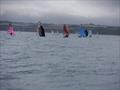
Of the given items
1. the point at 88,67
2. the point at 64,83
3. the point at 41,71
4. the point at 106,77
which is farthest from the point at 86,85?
the point at 88,67

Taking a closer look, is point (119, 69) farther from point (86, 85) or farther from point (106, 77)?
point (86, 85)

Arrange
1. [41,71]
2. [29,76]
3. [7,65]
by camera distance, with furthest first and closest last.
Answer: [7,65] → [41,71] → [29,76]

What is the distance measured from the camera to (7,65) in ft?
65.6

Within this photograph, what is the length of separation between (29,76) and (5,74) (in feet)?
3.73

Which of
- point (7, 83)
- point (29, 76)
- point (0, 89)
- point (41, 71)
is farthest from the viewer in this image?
point (41, 71)

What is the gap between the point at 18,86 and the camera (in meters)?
14.4

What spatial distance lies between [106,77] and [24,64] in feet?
18.3

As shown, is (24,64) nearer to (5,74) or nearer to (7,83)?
(5,74)

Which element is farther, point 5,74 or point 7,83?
point 5,74

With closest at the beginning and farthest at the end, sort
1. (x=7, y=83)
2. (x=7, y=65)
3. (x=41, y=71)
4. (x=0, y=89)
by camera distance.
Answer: (x=0, y=89) → (x=7, y=83) → (x=41, y=71) → (x=7, y=65)

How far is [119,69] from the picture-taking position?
66.4 ft

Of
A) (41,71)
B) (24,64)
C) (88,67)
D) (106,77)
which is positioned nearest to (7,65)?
(24,64)

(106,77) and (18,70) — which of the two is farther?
(18,70)

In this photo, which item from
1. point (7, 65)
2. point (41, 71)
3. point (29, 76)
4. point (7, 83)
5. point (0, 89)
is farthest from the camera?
point (7, 65)
